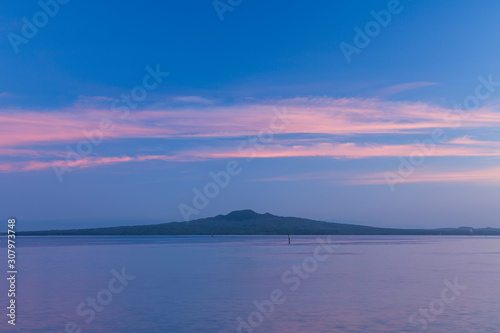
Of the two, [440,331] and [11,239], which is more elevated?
[11,239]

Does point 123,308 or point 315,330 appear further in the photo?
point 123,308

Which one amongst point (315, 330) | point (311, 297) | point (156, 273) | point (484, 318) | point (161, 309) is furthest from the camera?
point (156, 273)

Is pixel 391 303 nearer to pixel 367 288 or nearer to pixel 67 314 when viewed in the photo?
pixel 367 288

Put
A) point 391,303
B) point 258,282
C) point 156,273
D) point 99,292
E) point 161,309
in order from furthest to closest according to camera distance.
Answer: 1. point 156,273
2. point 258,282
3. point 99,292
4. point 391,303
5. point 161,309

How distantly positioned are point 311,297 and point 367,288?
4926 millimetres

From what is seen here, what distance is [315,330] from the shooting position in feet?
64.9

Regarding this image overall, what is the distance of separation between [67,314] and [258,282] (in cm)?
1335

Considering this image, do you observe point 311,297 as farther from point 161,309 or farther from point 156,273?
point 156,273

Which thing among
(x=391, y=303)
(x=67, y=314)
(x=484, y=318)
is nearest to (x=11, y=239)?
(x=67, y=314)

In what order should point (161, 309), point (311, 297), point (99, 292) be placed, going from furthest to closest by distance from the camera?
point (99, 292), point (311, 297), point (161, 309)

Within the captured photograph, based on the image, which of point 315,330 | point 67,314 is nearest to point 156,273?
point 67,314

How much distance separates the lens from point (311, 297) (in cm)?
2745

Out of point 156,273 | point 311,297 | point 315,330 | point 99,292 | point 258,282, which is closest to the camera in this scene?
point 315,330

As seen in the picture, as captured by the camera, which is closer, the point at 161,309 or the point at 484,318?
the point at 484,318
